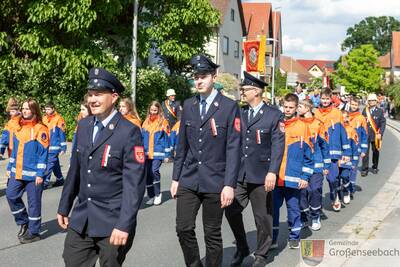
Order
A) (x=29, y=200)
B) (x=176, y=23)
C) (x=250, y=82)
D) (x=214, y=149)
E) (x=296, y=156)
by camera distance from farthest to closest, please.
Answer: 1. (x=176, y=23)
2. (x=29, y=200)
3. (x=296, y=156)
4. (x=250, y=82)
5. (x=214, y=149)

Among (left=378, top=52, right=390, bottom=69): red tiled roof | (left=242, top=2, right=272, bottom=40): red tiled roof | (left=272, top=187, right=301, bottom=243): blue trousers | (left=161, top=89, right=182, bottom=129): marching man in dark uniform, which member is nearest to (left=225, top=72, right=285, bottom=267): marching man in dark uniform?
(left=272, top=187, right=301, bottom=243): blue trousers

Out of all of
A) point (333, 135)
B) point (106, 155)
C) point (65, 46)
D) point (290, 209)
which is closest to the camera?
point (106, 155)

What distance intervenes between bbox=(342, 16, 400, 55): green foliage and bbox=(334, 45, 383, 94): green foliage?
114 ft

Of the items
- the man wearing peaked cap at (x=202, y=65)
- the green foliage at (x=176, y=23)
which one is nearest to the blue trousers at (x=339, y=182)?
the man wearing peaked cap at (x=202, y=65)

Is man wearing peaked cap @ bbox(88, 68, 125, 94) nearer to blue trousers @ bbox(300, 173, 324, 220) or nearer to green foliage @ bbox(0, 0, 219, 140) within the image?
blue trousers @ bbox(300, 173, 324, 220)

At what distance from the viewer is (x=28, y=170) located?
7.18 metres

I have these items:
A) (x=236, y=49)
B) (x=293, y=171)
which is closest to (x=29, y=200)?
(x=293, y=171)

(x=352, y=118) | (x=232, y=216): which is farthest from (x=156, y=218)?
(x=352, y=118)

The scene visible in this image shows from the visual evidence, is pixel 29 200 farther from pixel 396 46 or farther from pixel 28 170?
pixel 396 46

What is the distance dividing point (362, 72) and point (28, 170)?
247ft

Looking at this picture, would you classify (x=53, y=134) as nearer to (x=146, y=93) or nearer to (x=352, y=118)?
(x=352, y=118)

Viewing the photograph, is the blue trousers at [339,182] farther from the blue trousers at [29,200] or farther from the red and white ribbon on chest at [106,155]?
the red and white ribbon on chest at [106,155]

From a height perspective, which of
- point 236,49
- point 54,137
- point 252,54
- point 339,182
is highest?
point 236,49

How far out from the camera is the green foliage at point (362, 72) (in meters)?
77.6
